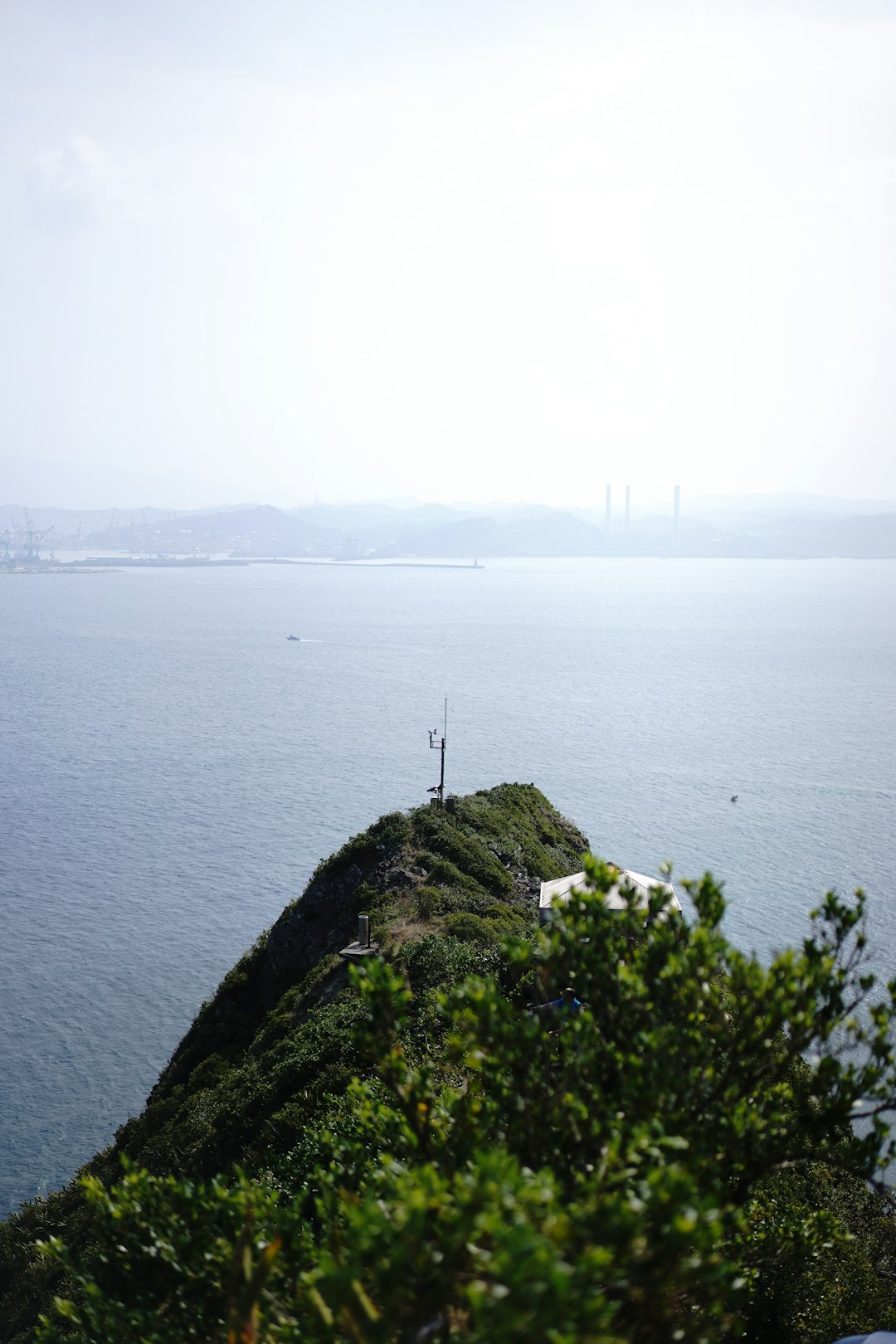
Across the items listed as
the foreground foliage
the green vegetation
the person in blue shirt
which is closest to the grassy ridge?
the person in blue shirt

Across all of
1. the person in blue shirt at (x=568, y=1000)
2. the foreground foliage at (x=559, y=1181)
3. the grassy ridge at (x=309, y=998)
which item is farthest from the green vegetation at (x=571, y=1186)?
the grassy ridge at (x=309, y=998)

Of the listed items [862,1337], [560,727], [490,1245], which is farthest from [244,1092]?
[560,727]

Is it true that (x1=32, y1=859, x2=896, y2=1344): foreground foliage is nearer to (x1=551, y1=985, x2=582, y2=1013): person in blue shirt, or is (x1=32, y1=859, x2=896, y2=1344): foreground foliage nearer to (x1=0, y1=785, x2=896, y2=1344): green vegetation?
(x1=0, y1=785, x2=896, y2=1344): green vegetation

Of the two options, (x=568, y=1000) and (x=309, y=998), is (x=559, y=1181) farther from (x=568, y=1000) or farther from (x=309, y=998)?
(x=309, y=998)

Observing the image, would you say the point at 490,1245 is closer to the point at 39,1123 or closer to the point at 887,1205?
the point at 887,1205

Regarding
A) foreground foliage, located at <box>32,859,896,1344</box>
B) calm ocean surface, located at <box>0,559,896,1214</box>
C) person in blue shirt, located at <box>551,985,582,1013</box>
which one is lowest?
calm ocean surface, located at <box>0,559,896,1214</box>
